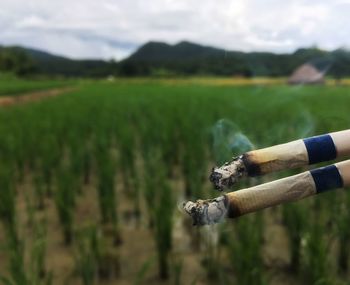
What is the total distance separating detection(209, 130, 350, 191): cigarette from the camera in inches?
24.6

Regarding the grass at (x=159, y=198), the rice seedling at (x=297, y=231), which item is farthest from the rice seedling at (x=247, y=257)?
the rice seedling at (x=297, y=231)

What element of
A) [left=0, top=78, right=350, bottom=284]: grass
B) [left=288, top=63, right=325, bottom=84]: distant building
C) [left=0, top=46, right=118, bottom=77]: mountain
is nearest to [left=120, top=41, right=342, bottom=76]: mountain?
[left=288, top=63, right=325, bottom=84]: distant building

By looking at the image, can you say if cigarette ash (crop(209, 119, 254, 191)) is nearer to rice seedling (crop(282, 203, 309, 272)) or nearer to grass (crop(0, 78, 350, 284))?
grass (crop(0, 78, 350, 284))

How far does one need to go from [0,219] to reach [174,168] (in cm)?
206

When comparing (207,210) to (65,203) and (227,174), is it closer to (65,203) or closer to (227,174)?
(227,174)

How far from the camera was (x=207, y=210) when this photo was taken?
620 mm

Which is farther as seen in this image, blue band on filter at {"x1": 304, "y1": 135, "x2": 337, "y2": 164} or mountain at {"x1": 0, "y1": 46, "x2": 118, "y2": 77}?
mountain at {"x1": 0, "y1": 46, "x2": 118, "y2": 77}

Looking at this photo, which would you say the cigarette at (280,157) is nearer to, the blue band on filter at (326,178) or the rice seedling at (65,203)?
the blue band on filter at (326,178)

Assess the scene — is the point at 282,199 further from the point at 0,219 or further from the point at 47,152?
the point at 47,152

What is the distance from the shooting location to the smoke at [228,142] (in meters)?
1.15

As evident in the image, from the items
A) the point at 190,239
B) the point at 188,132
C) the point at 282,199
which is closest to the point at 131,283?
the point at 190,239

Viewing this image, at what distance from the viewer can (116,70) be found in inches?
1880

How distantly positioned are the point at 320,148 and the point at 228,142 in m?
0.60

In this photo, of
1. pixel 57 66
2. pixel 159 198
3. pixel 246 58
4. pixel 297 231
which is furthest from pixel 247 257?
pixel 57 66
